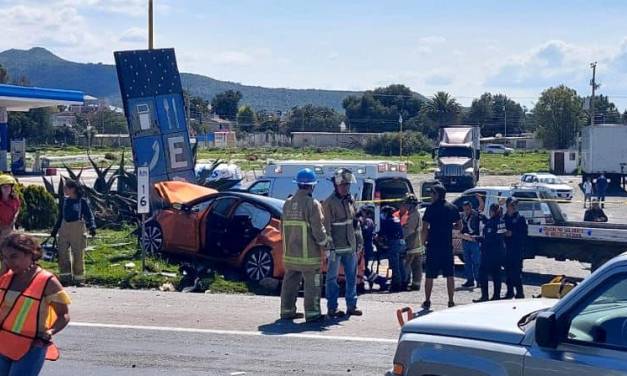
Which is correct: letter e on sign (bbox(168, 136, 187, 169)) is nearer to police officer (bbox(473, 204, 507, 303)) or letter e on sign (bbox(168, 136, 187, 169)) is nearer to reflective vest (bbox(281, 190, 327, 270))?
police officer (bbox(473, 204, 507, 303))

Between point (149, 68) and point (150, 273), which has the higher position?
point (149, 68)

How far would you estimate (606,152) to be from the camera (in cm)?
5312

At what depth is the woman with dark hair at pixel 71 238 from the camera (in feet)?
50.6

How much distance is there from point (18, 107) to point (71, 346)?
1750 inches

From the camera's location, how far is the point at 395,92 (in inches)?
5605

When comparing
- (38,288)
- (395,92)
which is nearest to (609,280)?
(38,288)

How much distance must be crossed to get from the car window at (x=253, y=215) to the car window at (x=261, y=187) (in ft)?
18.1

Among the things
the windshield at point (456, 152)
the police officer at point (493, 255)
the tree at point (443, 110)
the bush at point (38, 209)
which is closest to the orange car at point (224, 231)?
the police officer at point (493, 255)

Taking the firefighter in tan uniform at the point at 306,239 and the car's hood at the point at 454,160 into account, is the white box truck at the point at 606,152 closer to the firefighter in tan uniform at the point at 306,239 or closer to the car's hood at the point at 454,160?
the car's hood at the point at 454,160

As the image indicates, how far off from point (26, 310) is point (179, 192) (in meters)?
11.8

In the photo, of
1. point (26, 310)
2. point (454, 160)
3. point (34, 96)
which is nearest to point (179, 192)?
point (26, 310)

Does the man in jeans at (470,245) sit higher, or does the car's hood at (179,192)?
the car's hood at (179,192)

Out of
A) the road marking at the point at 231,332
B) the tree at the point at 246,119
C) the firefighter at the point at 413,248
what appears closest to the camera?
the road marking at the point at 231,332

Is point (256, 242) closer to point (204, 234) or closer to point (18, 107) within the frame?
point (204, 234)
